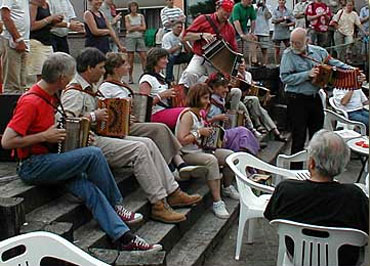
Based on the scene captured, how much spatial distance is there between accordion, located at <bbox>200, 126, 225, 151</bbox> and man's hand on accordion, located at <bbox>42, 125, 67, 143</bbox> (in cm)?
208

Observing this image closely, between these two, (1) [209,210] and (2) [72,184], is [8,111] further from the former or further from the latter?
(1) [209,210]

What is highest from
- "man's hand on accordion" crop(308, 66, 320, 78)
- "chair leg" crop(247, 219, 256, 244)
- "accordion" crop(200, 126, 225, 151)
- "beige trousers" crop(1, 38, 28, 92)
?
"beige trousers" crop(1, 38, 28, 92)

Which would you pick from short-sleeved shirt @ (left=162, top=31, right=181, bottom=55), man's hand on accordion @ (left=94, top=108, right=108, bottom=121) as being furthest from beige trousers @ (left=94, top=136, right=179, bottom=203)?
short-sleeved shirt @ (left=162, top=31, right=181, bottom=55)

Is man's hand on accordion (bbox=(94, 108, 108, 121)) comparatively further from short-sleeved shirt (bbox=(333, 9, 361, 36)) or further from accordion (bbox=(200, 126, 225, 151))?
short-sleeved shirt (bbox=(333, 9, 361, 36))

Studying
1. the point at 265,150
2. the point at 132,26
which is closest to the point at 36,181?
the point at 265,150

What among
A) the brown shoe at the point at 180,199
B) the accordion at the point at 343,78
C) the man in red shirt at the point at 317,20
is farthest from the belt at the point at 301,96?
the man in red shirt at the point at 317,20

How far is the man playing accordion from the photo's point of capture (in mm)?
7086

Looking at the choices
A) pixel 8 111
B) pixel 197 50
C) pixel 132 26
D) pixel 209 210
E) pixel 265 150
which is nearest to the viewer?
pixel 8 111

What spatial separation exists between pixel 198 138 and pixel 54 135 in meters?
2.03

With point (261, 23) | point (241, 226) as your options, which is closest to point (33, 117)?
point (241, 226)

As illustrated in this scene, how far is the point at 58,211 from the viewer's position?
173 inches

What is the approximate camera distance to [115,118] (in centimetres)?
514

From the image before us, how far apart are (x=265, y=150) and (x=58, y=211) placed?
4983 mm

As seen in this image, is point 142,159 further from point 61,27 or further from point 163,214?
point 61,27
